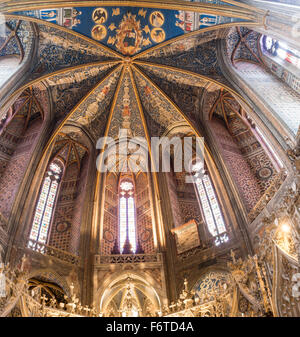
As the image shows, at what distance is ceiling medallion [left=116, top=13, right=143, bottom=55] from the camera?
13778 millimetres

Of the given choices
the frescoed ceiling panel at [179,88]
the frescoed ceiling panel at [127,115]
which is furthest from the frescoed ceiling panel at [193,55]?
the frescoed ceiling panel at [127,115]

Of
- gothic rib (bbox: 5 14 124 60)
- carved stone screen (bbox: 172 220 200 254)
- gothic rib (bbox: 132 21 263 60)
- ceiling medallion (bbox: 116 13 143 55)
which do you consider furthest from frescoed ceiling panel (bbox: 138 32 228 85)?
carved stone screen (bbox: 172 220 200 254)

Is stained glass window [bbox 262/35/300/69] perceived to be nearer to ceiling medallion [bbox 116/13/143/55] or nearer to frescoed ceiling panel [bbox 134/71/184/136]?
frescoed ceiling panel [bbox 134/71/184/136]

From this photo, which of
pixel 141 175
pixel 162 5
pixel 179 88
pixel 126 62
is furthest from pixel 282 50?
pixel 141 175

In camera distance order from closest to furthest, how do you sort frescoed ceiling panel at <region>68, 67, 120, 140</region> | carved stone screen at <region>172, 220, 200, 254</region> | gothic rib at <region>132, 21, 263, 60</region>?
gothic rib at <region>132, 21, 263, 60</region> → carved stone screen at <region>172, 220, 200, 254</region> → frescoed ceiling panel at <region>68, 67, 120, 140</region>

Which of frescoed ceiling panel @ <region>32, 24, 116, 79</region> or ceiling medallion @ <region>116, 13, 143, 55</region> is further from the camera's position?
ceiling medallion @ <region>116, 13, 143, 55</region>

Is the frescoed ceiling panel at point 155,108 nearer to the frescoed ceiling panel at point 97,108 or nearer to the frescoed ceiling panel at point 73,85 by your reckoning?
the frescoed ceiling panel at point 97,108

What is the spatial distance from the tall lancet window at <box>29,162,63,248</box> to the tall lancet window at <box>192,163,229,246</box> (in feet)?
21.8

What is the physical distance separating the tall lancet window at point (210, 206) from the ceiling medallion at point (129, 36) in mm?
6395

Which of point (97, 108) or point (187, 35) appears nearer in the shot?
point (187, 35)

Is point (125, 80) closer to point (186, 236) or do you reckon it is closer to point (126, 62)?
point (126, 62)

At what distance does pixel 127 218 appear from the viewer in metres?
14.8

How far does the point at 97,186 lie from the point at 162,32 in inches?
294

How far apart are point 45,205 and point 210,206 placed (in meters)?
7.16
